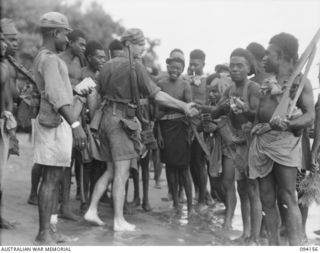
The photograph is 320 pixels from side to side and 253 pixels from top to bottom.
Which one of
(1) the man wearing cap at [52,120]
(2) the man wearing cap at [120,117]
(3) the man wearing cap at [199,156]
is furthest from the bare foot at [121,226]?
(3) the man wearing cap at [199,156]

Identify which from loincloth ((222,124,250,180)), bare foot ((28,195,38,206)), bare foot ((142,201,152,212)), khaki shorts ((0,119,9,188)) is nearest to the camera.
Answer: khaki shorts ((0,119,9,188))

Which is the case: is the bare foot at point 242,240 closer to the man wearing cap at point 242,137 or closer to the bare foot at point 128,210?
the man wearing cap at point 242,137

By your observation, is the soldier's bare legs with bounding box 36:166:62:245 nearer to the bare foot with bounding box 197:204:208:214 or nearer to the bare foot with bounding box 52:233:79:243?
the bare foot with bounding box 52:233:79:243

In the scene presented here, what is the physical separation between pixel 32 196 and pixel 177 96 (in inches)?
83.2

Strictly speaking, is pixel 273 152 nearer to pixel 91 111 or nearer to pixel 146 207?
pixel 91 111

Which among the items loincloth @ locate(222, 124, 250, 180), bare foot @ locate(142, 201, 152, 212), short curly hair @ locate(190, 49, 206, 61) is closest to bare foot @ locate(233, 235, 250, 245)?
loincloth @ locate(222, 124, 250, 180)

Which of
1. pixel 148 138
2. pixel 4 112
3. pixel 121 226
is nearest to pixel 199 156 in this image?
pixel 148 138

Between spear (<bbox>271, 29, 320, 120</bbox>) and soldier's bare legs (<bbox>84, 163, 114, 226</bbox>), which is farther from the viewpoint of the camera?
soldier's bare legs (<bbox>84, 163, 114, 226</bbox>)

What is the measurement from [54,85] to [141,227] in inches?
76.8

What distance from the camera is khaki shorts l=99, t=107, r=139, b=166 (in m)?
5.19

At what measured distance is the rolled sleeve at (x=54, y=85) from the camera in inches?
165

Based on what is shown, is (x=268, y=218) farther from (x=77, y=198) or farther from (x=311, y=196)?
(x=77, y=198)

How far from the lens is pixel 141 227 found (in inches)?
211

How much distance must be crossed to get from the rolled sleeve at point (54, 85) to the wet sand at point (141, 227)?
1.24 metres
